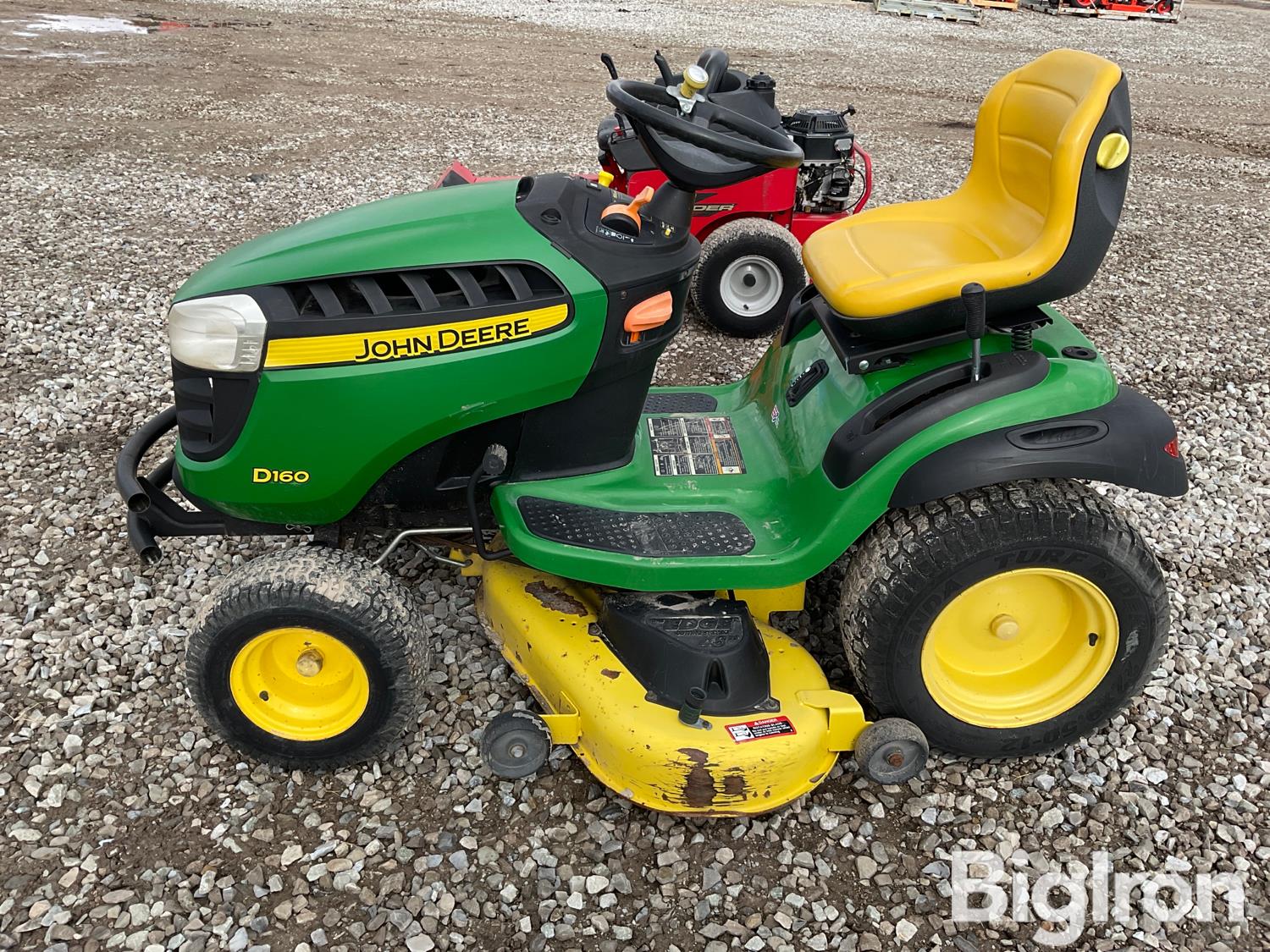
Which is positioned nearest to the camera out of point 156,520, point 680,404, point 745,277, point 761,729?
point 761,729

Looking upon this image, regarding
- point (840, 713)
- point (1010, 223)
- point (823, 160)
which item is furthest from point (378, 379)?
point (823, 160)

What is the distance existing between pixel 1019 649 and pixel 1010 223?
1046 millimetres

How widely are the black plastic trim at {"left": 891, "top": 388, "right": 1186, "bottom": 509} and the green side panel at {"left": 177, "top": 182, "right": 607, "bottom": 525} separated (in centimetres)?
77

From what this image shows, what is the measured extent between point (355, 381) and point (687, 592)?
2.98 feet

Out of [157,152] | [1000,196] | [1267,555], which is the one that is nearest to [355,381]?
[1000,196]

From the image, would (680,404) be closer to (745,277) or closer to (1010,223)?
(1010,223)

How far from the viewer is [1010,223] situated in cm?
244

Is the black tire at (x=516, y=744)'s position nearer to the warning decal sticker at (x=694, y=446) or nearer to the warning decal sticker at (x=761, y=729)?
the warning decal sticker at (x=761, y=729)

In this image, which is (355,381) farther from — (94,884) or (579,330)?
(94,884)

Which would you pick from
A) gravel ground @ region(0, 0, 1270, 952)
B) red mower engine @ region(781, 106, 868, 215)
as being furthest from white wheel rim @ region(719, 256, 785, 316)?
red mower engine @ region(781, 106, 868, 215)

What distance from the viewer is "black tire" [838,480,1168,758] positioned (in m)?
2.11

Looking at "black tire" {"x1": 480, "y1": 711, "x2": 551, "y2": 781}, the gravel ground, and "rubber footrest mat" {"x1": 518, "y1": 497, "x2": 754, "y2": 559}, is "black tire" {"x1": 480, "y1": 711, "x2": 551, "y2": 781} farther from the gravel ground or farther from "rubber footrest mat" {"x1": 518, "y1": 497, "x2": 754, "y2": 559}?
"rubber footrest mat" {"x1": 518, "y1": 497, "x2": 754, "y2": 559}

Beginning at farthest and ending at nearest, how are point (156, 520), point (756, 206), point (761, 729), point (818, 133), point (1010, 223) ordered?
point (818, 133), point (756, 206), point (1010, 223), point (156, 520), point (761, 729)

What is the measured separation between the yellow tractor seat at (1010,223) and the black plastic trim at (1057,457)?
0.29 m
